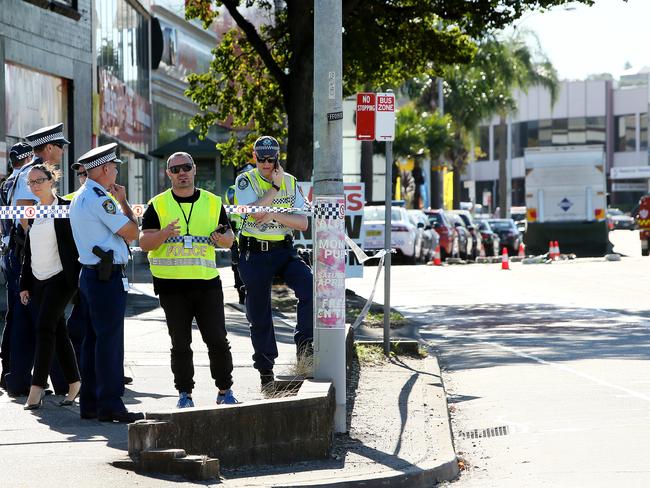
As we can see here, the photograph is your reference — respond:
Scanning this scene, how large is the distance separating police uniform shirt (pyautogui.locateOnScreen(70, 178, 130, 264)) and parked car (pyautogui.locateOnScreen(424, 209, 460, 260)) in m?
31.7

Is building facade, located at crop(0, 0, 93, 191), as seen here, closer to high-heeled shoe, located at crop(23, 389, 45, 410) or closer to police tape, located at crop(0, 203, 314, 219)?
police tape, located at crop(0, 203, 314, 219)

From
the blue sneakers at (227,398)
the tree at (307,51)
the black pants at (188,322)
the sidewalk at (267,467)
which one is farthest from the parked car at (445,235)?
the black pants at (188,322)

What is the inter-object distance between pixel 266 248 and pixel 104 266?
1.67 meters

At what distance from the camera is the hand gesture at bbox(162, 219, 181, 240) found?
29.1 ft

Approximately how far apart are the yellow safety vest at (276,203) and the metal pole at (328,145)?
1.30 metres

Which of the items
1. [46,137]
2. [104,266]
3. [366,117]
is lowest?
[104,266]

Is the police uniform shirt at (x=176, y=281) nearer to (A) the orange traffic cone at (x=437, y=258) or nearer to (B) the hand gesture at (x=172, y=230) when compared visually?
(B) the hand gesture at (x=172, y=230)

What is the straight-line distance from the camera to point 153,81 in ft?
128

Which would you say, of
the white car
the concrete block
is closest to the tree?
the white car

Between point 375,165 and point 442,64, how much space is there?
31720mm

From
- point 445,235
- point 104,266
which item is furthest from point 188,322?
point 445,235

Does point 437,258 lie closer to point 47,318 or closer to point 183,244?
point 47,318

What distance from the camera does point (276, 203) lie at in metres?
10.2

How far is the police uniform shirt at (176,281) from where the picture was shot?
29.7 ft
